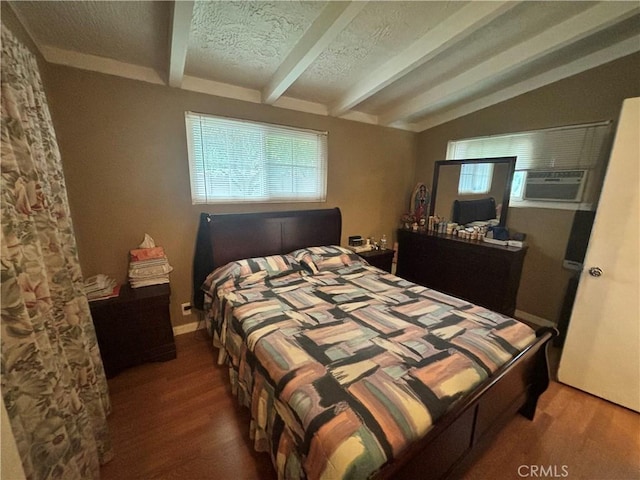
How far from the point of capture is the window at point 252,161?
2435 mm

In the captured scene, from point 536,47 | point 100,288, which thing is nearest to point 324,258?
point 100,288

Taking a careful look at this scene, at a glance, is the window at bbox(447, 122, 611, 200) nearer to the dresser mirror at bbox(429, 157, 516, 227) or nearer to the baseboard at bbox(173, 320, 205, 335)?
the dresser mirror at bbox(429, 157, 516, 227)

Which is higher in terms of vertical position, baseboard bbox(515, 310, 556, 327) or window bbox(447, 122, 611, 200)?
window bbox(447, 122, 611, 200)

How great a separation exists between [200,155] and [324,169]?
1372 millimetres

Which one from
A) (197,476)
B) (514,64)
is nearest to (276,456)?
(197,476)

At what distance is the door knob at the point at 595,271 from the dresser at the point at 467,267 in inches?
30.1

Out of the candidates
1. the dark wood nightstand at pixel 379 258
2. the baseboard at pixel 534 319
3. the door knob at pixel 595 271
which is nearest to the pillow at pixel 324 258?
the dark wood nightstand at pixel 379 258

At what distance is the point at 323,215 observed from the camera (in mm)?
3137

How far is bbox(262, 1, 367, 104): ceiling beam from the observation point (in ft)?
4.77

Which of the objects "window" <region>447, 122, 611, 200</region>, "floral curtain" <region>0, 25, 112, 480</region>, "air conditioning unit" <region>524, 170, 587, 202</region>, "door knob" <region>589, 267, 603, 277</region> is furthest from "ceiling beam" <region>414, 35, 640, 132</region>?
"floral curtain" <region>0, 25, 112, 480</region>

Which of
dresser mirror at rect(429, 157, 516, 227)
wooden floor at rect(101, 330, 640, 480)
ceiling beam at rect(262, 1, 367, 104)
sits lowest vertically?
wooden floor at rect(101, 330, 640, 480)

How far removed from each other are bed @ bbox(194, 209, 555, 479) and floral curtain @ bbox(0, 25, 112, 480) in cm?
78

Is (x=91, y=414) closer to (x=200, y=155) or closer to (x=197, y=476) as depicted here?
(x=197, y=476)

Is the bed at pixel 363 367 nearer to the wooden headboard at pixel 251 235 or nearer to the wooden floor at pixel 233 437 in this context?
the wooden headboard at pixel 251 235
